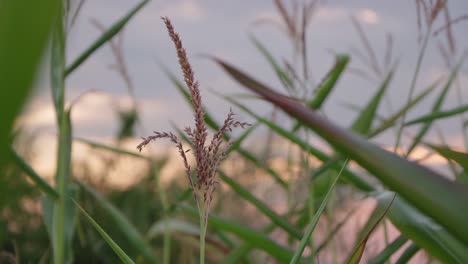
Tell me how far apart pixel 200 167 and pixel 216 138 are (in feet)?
0.11

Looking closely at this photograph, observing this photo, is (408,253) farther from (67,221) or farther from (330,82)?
(67,221)

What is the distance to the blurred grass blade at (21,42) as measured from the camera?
0.13 m

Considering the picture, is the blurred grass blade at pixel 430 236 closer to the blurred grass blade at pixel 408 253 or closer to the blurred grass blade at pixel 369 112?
the blurred grass blade at pixel 408 253

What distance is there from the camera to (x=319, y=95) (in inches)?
36.7

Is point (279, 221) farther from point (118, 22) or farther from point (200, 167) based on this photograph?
point (200, 167)

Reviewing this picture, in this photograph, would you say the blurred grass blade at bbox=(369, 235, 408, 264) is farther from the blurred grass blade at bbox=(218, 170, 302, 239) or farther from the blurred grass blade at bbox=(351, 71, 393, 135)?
the blurred grass blade at bbox=(351, 71, 393, 135)

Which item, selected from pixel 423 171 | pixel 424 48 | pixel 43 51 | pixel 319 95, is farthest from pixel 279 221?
pixel 43 51

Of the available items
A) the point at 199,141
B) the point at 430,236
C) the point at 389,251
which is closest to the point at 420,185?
the point at 199,141

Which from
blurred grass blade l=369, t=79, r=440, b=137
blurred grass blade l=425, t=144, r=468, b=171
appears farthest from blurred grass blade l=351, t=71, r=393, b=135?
blurred grass blade l=425, t=144, r=468, b=171

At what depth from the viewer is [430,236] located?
26.4 inches

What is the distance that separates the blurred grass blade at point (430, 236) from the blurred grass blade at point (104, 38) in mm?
386

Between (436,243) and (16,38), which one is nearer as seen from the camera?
(16,38)

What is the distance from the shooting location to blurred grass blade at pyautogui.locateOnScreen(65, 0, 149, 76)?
29.1 inches

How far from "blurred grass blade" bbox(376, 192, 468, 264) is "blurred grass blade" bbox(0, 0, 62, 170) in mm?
601
